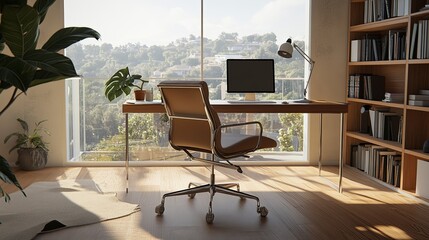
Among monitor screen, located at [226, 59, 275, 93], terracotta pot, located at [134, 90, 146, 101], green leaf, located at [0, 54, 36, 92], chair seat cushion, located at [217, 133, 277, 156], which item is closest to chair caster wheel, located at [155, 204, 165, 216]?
chair seat cushion, located at [217, 133, 277, 156]

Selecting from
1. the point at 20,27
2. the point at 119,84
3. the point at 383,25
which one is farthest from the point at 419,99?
the point at 20,27

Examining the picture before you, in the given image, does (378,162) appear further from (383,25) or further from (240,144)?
(240,144)

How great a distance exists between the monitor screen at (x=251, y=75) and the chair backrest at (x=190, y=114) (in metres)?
1.01

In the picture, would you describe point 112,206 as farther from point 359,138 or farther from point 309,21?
point 309,21

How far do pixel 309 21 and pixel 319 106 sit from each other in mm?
1640

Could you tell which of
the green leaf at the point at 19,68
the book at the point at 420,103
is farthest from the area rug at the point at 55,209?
the book at the point at 420,103

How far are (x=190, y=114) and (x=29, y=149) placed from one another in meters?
2.24

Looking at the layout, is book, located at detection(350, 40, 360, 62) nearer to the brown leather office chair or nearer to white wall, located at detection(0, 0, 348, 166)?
white wall, located at detection(0, 0, 348, 166)

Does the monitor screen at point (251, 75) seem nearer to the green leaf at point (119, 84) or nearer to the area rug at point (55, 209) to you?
the green leaf at point (119, 84)

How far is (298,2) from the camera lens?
5949mm

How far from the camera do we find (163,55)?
598 cm

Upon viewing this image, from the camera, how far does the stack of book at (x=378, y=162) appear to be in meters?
4.80

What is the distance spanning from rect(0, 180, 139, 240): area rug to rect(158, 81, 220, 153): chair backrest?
61 cm

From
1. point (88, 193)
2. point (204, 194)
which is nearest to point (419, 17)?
point (204, 194)
